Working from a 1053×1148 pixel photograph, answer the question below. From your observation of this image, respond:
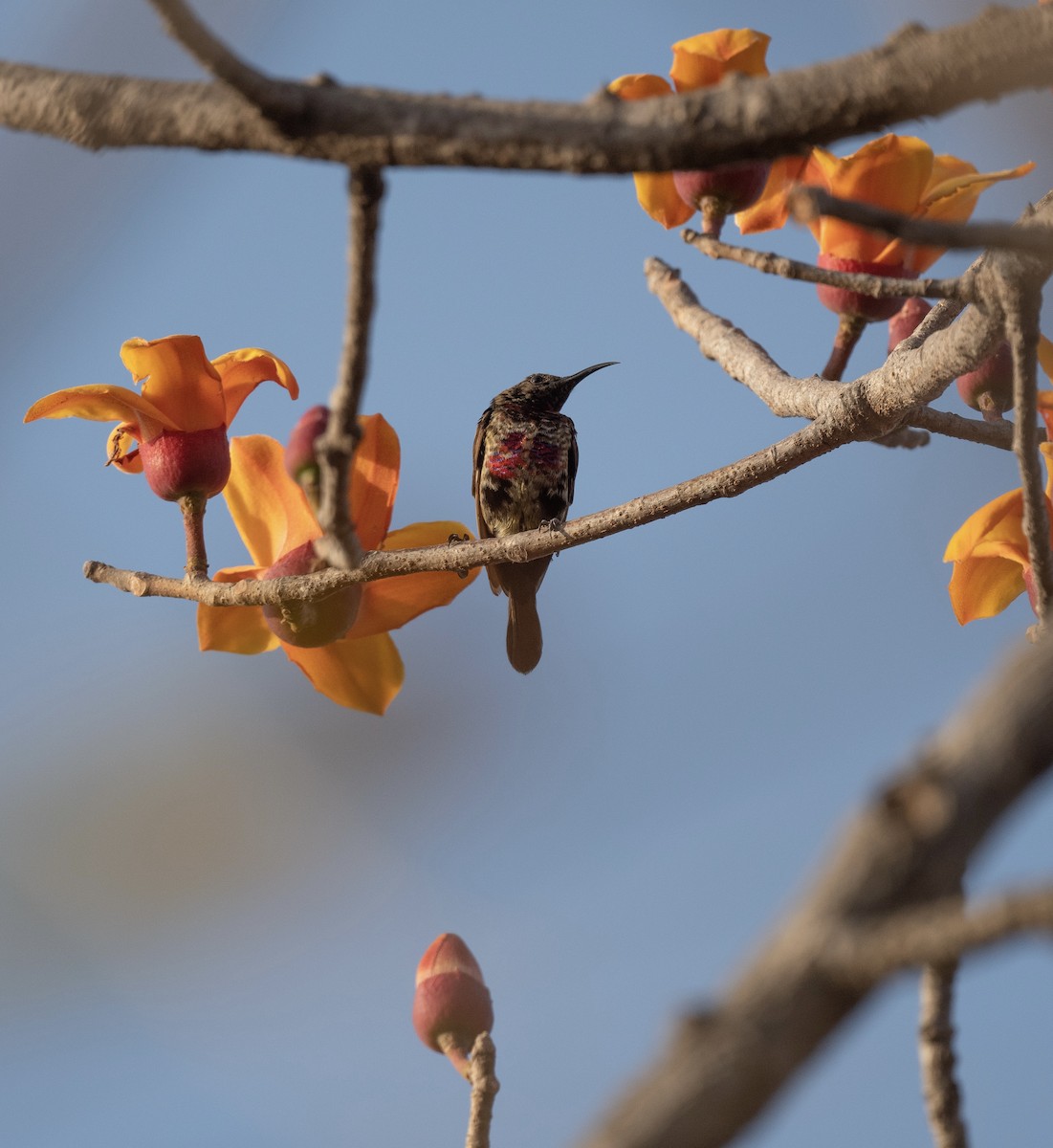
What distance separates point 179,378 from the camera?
2199 millimetres

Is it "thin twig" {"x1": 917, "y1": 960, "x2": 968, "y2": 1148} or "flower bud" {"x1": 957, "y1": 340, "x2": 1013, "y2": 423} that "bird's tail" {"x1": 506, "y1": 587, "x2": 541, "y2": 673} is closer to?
"flower bud" {"x1": 957, "y1": 340, "x2": 1013, "y2": 423}

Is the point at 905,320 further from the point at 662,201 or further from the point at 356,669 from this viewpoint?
the point at 356,669

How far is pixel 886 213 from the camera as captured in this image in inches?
34.2

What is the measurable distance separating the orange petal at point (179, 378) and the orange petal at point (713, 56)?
0.87 meters

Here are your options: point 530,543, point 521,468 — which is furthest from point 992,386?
point 521,468

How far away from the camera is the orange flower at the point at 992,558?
72.2 inches

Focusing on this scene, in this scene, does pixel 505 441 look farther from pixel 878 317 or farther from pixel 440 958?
pixel 440 958

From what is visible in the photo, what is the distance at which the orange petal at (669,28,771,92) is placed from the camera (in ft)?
7.25

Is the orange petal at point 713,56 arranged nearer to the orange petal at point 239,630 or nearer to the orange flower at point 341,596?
the orange flower at point 341,596

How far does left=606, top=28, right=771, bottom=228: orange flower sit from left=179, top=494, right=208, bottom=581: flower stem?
883 millimetres

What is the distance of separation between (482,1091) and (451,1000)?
12.8 inches

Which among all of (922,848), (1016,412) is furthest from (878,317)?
(922,848)

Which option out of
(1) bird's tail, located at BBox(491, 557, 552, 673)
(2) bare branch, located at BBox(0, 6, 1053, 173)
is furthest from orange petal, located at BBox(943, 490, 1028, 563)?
(1) bird's tail, located at BBox(491, 557, 552, 673)

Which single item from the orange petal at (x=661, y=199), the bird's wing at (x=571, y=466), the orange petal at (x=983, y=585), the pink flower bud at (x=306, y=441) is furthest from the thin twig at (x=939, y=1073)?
the bird's wing at (x=571, y=466)
